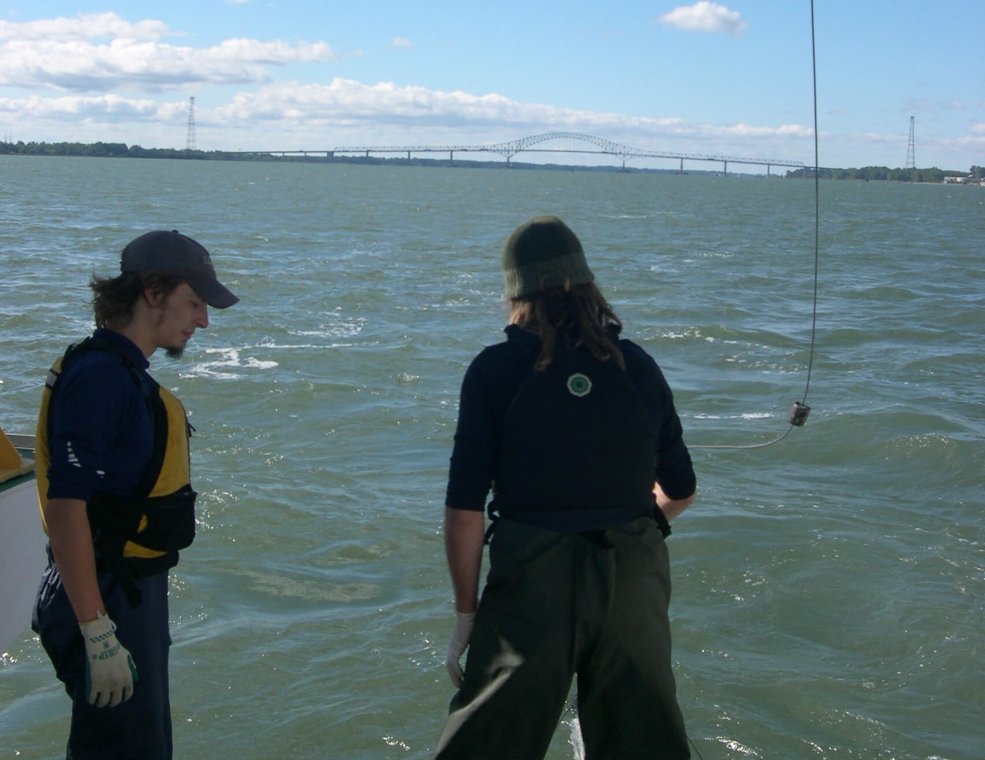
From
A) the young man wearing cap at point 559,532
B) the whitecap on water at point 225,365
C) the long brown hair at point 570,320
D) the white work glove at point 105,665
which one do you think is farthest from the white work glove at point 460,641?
the whitecap on water at point 225,365

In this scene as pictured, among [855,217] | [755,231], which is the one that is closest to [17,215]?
[755,231]

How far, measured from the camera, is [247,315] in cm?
1867

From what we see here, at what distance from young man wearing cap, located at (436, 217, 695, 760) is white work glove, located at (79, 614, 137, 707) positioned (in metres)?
0.77

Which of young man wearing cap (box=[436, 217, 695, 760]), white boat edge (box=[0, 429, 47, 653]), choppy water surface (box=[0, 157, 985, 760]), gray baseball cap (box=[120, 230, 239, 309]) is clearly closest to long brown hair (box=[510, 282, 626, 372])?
young man wearing cap (box=[436, 217, 695, 760])

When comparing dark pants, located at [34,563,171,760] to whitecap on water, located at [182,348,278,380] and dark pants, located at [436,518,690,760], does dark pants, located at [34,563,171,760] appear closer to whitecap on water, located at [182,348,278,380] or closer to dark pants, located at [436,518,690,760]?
dark pants, located at [436,518,690,760]

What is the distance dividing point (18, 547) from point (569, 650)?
6.50ft

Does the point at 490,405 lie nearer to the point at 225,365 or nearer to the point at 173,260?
the point at 173,260

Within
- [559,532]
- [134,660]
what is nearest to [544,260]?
[559,532]

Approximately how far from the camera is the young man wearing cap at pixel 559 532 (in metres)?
2.74

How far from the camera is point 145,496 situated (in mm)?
2818

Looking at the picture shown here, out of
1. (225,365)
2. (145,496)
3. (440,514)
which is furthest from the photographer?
(225,365)

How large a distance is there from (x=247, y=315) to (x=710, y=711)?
47.1ft

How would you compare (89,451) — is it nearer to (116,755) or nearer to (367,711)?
(116,755)

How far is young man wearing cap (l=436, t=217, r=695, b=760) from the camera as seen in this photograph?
8.98 feet
